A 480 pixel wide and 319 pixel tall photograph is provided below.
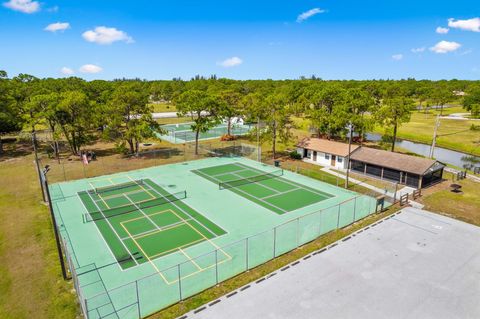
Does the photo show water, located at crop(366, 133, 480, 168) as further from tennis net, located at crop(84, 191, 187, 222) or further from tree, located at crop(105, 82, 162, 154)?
tree, located at crop(105, 82, 162, 154)

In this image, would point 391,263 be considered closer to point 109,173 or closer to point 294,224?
point 294,224

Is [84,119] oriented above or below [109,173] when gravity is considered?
above

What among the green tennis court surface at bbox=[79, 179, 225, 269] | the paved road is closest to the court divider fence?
the paved road

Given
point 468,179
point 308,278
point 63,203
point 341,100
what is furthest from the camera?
point 341,100

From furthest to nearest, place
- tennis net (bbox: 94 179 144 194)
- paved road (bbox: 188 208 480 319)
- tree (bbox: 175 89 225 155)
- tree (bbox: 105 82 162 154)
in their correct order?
tree (bbox: 175 89 225 155) → tree (bbox: 105 82 162 154) → tennis net (bbox: 94 179 144 194) → paved road (bbox: 188 208 480 319)

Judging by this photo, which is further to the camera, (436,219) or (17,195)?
(17,195)

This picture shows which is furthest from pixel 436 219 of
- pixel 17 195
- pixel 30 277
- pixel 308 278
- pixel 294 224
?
pixel 17 195

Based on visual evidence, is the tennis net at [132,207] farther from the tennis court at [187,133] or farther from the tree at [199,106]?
the tennis court at [187,133]
